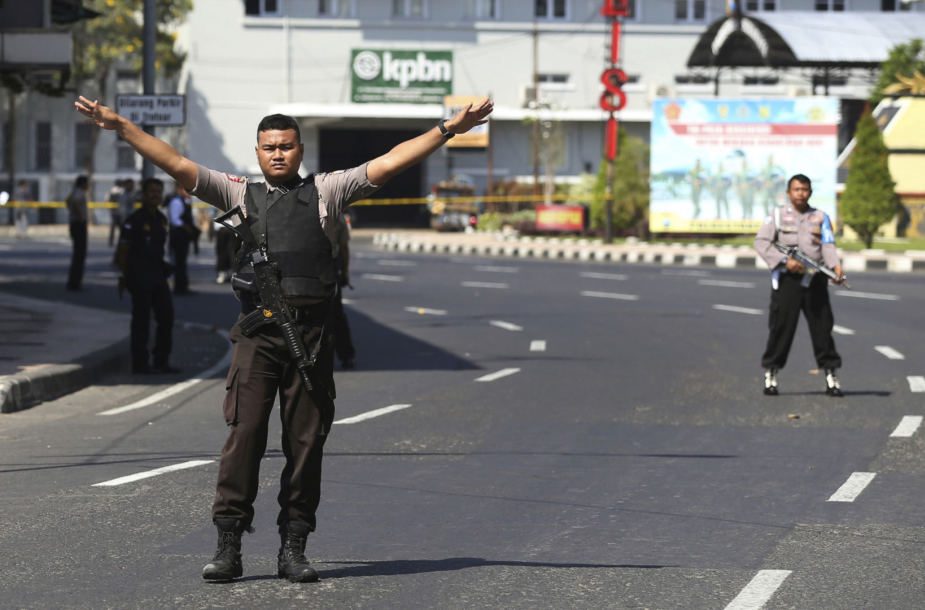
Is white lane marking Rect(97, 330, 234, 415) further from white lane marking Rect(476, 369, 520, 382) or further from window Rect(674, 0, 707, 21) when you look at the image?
window Rect(674, 0, 707, 21)

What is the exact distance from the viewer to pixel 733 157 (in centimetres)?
4684

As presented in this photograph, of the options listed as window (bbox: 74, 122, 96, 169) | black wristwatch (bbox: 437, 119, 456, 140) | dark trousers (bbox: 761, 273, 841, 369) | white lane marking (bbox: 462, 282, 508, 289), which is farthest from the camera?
window (bbox: 74, 122, 96, 169)

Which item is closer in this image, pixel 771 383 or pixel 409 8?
pixel 771 383

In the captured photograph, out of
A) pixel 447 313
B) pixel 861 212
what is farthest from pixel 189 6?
pixel 447 313

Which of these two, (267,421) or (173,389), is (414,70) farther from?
(267,421)

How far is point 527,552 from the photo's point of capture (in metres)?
7.97

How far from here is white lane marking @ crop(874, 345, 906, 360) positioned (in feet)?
60.4

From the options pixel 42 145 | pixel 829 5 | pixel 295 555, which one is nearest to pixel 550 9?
pixel 829 5

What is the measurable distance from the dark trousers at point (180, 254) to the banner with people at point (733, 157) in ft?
68.9

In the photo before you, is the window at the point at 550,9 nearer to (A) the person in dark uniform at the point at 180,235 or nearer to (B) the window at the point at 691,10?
(B) the window at the point at 691,10

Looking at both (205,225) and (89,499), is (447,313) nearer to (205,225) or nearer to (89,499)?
(89,499)

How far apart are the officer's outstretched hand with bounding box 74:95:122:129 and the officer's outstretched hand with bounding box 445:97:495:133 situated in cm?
128

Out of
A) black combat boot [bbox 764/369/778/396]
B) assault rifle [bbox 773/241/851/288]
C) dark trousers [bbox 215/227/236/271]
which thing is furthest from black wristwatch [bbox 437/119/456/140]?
dark trousers [bbox 215/227/236/271]

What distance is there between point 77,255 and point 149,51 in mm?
4891
